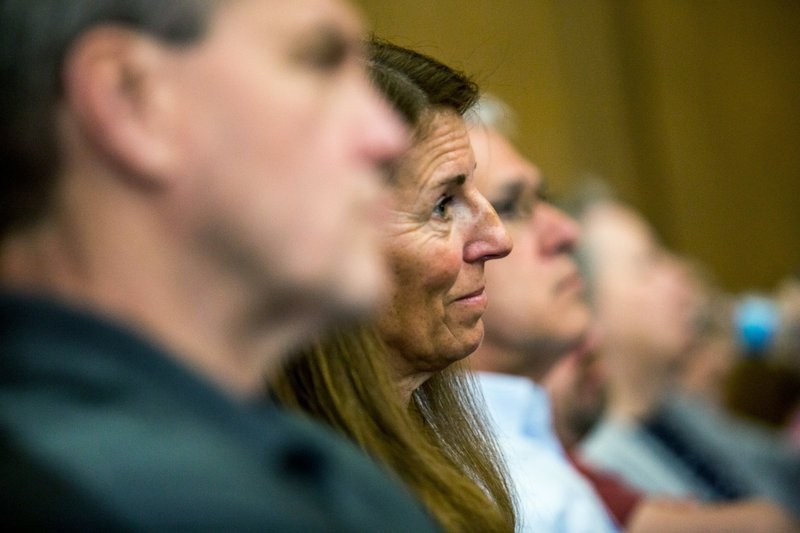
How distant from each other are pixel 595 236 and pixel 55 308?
2.68m

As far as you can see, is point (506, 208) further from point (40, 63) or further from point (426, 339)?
point (40, 63)

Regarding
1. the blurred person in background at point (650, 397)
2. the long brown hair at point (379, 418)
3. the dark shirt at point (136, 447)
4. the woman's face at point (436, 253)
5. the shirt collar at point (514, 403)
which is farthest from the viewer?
the blurred person in background at point (650, 397)

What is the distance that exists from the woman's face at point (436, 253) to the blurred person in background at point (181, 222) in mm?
501

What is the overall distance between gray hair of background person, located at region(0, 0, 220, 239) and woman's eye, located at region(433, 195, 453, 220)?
58cm

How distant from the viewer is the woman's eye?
1.26 meters

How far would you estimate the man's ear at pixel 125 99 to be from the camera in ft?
2.26

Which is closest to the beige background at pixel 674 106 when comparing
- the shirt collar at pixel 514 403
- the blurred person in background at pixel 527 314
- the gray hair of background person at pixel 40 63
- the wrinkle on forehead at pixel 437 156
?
the blurred person in background at pixel 527 314

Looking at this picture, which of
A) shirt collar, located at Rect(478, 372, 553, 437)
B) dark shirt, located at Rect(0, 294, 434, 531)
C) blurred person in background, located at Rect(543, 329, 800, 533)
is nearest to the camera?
dark shirt, located at Rect(0, 294, 434, 531)

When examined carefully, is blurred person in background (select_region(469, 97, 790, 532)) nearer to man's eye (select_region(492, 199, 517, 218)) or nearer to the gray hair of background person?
man's eye (select_region(492, 199, 517, 218))

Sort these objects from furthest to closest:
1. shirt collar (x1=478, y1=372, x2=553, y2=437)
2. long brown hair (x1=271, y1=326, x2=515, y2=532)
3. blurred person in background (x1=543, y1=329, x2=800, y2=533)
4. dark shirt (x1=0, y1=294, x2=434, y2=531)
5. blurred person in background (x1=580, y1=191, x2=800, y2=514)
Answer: blurred person in background (x1=580, y1=191, x2=800, y2=514)
blurred person in background (x1=543, y1=329, x2=800, y2=533)
shirt collar (x1=478, y1=372, x2=553, y2=437)
long brown hair (x1=271, y1=326, x2=515, y2=532)
dark shirt (x1=0, y1=294, x2=434, y2=531)

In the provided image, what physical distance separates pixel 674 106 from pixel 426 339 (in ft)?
11.9

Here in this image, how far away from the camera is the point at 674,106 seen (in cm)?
464

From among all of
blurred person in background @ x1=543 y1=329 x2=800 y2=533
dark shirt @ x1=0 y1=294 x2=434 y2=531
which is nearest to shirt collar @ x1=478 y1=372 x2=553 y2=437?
blurred person in background @ x1=543 y1=329 x2=800 y2=533

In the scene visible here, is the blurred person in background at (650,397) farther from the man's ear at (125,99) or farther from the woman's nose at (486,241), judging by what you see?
the man's ear at (125,99)
